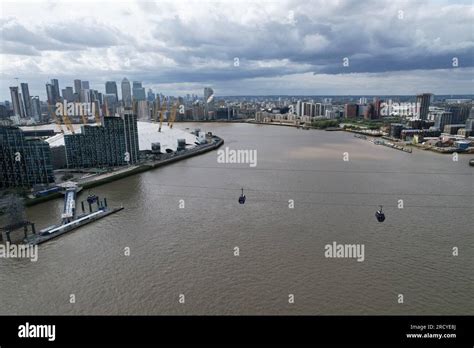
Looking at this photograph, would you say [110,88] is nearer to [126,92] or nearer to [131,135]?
[126,92]

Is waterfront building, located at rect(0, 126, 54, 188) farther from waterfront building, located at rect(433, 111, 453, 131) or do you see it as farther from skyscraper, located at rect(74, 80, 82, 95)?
skyscraper, located at rect(74, 80, 82, 95)

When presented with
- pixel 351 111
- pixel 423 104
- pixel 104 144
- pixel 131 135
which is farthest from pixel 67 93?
pixel 423 104

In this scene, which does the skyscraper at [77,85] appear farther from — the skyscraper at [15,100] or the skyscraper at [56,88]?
the skyscraper at [15,100]

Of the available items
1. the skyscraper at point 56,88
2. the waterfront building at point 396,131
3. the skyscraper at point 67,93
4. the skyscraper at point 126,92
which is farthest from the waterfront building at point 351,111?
the skyscraper at point 56,88

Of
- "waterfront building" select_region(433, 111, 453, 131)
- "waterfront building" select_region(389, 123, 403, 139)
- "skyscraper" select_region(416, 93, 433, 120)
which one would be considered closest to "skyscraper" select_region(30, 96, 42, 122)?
"waterfront building" select_region(389, 123, 403, 139)

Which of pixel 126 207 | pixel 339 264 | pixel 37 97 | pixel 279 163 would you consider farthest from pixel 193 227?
pixel 37 97
